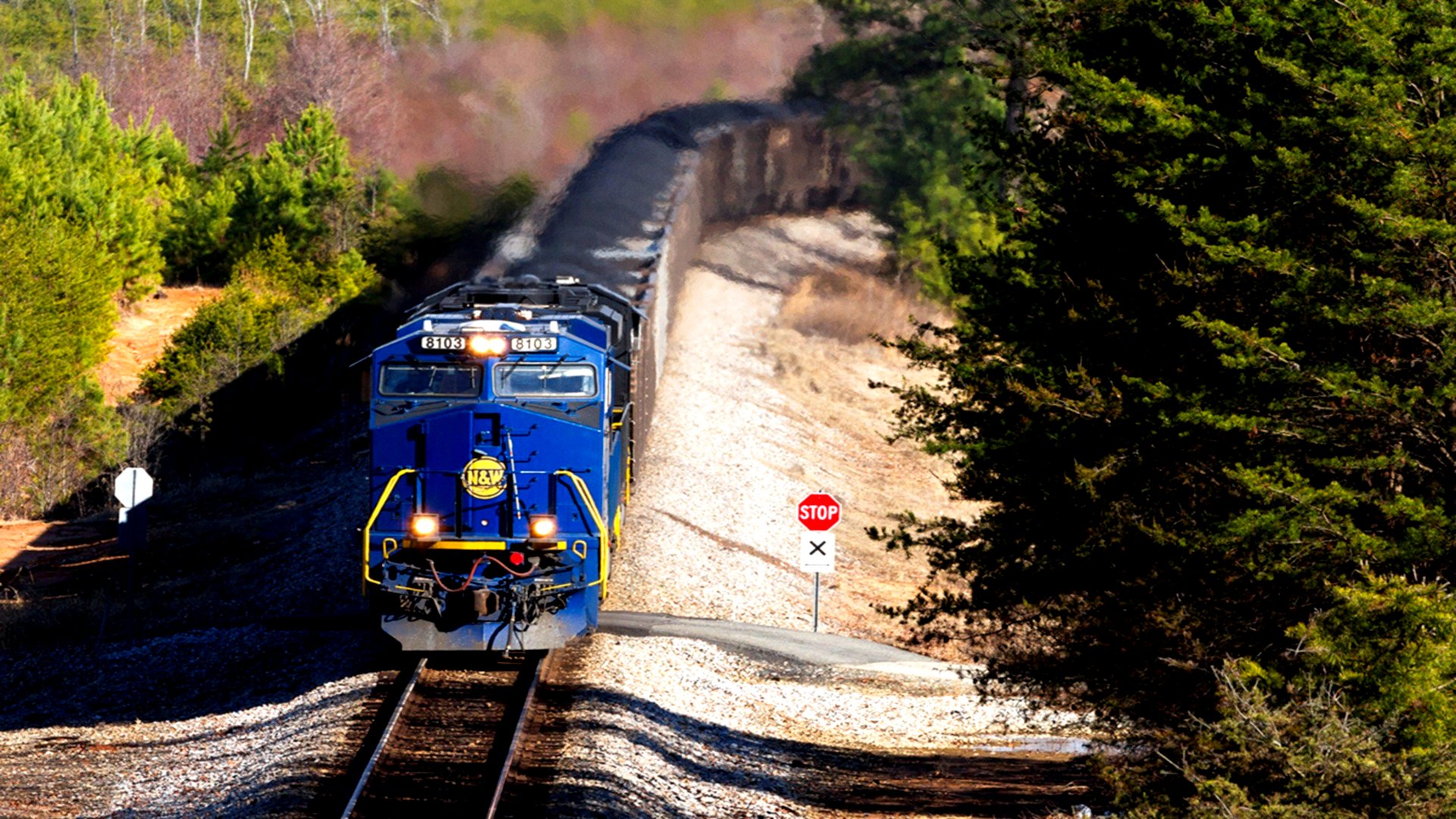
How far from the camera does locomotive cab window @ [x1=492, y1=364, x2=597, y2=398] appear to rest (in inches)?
697

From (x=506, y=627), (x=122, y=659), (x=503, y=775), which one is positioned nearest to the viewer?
(x=503, y=775)

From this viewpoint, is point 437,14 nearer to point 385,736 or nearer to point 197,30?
point 385,736

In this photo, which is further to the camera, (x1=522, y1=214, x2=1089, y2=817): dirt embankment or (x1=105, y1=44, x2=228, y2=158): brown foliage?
(x1=105, y1=44, x2=228, y2=158): brown foliage

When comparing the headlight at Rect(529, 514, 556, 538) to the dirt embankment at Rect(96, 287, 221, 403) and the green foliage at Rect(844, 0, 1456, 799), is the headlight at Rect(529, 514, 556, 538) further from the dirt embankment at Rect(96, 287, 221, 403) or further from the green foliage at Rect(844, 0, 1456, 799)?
the dirt embankment at Rect(96, 287, 221, 403)

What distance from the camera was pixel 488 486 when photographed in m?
17.4

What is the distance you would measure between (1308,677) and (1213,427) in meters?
2.18

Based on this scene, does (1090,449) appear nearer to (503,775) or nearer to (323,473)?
(503,775)

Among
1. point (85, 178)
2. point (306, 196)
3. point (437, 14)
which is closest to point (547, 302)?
point (437, 14)

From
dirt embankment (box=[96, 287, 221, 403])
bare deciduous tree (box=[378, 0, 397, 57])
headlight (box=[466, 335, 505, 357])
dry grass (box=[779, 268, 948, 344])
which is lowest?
dirt embankment (box=[96, 287, 221, 403])

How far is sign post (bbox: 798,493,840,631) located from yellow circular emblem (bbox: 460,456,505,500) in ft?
21.3

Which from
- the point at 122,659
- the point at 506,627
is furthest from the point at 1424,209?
the point at 122,659

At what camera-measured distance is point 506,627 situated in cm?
1734

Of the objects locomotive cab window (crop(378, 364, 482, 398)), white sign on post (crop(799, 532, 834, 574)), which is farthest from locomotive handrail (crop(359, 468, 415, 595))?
white sign on post (crop(799, 532, 834, 574))

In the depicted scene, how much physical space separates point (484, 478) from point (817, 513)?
689 cm
